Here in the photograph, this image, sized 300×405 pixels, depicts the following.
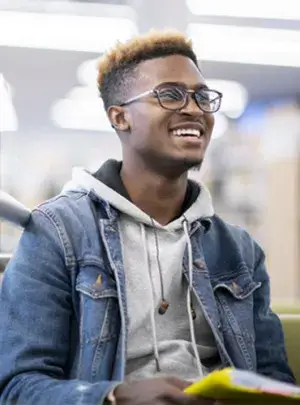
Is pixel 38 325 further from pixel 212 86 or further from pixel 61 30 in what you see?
pixel 61 30

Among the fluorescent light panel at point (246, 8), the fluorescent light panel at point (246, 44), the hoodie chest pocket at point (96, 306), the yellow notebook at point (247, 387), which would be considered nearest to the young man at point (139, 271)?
the hoodie chest pocket at point (96, 306)

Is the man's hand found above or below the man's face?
below

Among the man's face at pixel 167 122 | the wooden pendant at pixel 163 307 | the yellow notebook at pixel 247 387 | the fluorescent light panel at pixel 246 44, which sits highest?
the fluorescent light panel at pixel 246 44

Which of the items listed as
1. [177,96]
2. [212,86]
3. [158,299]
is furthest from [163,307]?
[212,86]

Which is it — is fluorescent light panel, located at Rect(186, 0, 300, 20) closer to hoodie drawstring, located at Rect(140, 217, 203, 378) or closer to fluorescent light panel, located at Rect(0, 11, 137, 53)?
fluorescent light panel, located at Rect(0, 11, 137, 53)

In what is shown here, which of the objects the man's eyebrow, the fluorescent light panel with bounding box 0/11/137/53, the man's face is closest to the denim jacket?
the man's face

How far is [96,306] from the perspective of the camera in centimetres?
112

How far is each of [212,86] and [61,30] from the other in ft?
2.64

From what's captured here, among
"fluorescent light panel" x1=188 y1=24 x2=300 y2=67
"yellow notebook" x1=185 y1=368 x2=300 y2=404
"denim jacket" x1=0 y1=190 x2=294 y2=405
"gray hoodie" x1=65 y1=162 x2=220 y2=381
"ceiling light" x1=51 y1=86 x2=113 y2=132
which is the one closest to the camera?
"yellow notebook" x1=185 y1=368 x2=300 y2=404

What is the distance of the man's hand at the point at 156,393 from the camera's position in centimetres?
92

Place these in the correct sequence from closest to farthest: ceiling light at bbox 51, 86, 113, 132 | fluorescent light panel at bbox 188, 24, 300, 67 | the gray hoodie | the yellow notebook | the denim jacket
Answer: the yellow notebook < the denim jacket < the gray hoodie < fluorescent light panel at bbox 188, 24, 300, 67 < ceiling light at bbox 51, 86, 113, 132

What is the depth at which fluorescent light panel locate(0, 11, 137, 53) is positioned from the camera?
2935mm

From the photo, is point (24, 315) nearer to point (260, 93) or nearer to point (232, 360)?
point (232, 360)

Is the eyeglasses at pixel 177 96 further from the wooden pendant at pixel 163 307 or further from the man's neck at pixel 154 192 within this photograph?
the wooden pendant at pixel 163 307
